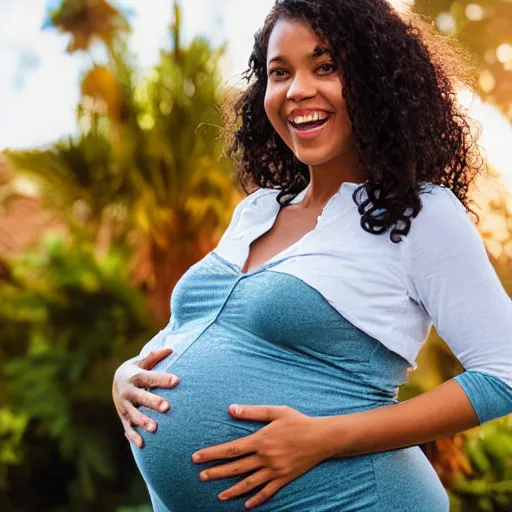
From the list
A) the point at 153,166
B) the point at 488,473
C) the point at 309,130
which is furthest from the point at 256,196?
the point at 153,166

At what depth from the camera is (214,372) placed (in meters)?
1.54

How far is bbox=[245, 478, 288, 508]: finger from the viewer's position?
142 centimetres

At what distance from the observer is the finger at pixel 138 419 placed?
1579 millimetres

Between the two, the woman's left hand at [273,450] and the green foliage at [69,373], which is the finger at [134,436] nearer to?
the woman's left hand at [273,450]

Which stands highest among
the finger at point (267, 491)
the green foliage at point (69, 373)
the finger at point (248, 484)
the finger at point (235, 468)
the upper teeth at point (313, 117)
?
the upper teeth at point (313, 117)

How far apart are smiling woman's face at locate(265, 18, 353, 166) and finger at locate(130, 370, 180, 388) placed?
0.51 metres

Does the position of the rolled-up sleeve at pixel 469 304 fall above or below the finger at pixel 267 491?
above

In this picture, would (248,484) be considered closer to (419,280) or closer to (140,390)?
(140,390)

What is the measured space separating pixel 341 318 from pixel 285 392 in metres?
0.17

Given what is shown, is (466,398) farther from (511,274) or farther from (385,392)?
(511,274)

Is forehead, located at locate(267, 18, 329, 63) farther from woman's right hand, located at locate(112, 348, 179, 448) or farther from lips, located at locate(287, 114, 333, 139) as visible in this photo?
woman's right hand, located at locate(112, 348, 179, 448)

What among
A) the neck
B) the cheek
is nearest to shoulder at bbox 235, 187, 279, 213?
the neck

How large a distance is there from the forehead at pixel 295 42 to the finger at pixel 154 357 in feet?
2.07

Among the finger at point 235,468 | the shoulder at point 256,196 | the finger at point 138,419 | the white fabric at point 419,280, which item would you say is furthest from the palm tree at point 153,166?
the finger at point 235,468
